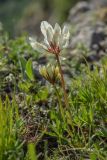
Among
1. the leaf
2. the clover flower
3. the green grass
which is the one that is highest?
the leaf

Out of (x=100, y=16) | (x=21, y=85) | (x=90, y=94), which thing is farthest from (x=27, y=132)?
(x=100, y=16)

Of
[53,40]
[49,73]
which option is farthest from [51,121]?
[53,40]

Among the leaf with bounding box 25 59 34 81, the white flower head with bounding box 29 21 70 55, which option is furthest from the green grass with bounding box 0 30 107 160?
the white flower head with bounding box 29 21 70 55

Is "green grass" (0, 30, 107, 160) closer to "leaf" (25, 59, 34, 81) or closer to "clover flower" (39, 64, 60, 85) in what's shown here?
"leaf" (25, 59, 34, 81)

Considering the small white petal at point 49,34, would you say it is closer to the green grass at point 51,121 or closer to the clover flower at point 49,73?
the clover flower at point 49,73

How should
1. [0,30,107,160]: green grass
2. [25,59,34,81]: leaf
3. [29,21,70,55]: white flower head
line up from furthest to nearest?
1. [25,59,34,81]: leaf
2. [29,21,70,55]: white flower head
3. [0,30,107,160]: green grass

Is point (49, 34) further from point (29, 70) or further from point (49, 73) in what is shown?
point (29, 70)

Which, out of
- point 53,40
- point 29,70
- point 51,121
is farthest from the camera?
point 29,70

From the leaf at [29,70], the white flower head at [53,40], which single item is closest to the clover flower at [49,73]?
the white flower head at [53,40]
